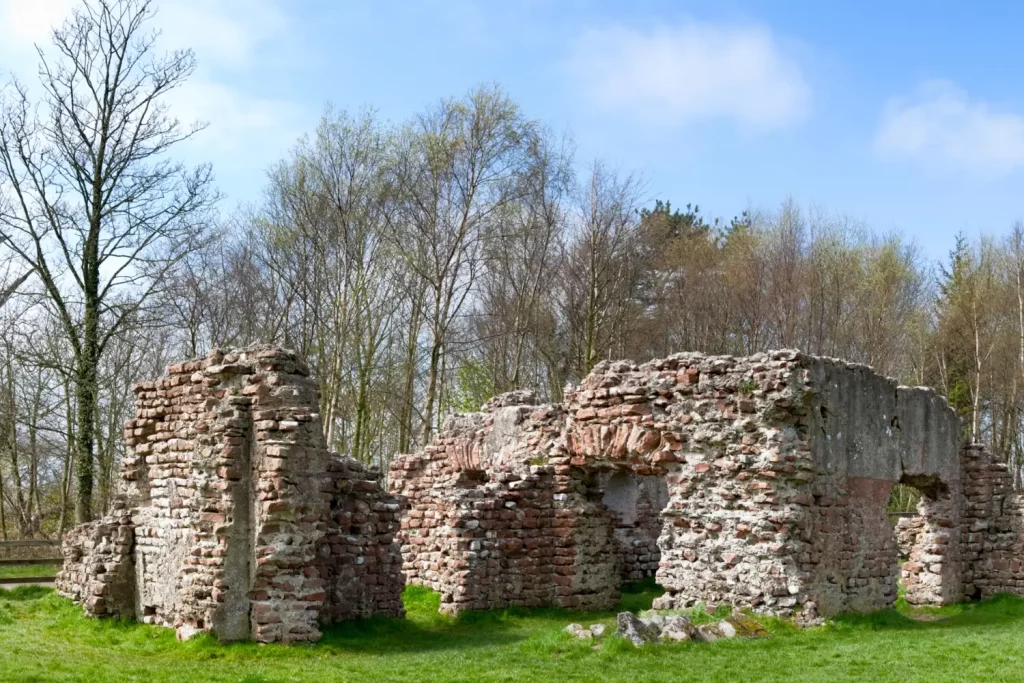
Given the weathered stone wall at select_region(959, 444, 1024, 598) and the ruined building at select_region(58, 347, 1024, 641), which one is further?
the weathered stone wall at select_region(959, 444, 1024, 598)

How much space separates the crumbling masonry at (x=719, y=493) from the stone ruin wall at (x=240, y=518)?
8.03ft

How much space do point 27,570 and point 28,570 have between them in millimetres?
17

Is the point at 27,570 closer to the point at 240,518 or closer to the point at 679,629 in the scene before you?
the point at 240,518

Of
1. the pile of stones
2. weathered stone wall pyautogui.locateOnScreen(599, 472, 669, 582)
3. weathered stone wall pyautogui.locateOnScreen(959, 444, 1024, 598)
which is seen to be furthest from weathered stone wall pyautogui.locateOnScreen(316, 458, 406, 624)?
weathered stone wall pyautogui.locateOnScreen(959, 444, 1024, 598)

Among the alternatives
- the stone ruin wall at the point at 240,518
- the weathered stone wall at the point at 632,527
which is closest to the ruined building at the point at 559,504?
the stone ruin wall at the point at 240,518

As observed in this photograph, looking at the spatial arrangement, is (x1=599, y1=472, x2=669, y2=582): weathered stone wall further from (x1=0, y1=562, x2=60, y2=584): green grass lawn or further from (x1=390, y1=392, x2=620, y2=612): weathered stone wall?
(x1=0, y1=562, x2=60, y2=584): green grass lawn

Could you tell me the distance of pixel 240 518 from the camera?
33.1 feet

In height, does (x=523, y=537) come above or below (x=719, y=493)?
below

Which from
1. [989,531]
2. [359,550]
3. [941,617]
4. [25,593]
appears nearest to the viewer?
[359,550]

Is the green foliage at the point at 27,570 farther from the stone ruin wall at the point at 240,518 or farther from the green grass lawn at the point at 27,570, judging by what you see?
the stone ruin wall at the point at 240,518

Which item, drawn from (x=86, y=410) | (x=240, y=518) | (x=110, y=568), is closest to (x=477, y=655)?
(x=240, y=518)

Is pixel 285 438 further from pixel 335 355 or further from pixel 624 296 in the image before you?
pixel 624 296

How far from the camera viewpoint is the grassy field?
17.3 meters

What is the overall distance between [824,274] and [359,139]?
14.3 meters
